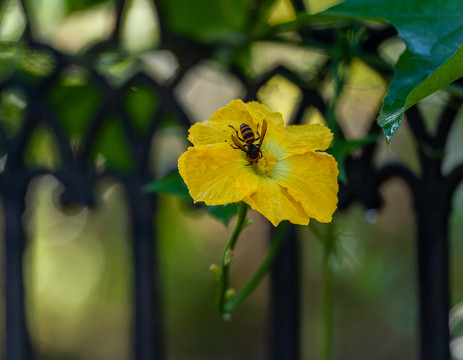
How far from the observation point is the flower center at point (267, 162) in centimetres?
35

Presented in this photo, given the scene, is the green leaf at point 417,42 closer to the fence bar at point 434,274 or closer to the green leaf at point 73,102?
the fence bar at point 434,274

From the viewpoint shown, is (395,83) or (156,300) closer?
→ (395,83)

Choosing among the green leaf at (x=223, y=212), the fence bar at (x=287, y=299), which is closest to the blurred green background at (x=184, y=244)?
the fence bar at (x=287, y=299)

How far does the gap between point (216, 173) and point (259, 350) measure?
1213 mm

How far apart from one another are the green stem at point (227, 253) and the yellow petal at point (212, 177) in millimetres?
20

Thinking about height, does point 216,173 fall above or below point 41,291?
above

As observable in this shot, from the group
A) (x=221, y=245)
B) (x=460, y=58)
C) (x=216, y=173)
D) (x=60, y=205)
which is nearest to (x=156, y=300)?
(x=60, y=205)

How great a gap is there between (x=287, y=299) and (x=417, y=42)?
332 mm

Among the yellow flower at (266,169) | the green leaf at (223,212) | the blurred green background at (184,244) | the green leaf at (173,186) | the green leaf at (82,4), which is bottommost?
the blurred green background at (184,244)

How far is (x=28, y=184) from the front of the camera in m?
0.67

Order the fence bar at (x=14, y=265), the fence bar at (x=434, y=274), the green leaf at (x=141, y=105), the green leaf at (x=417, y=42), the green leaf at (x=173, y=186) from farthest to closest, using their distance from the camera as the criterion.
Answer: the green leaf at (x=141, y=105) < the fence bar at (x=14, y=265) < the fence bar at (x=434, y=274) < the green leaf at (x=173, y=186) < the green leaf at (x=417, y=42)

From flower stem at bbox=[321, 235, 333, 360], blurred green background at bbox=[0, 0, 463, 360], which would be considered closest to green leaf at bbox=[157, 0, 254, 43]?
blurred green background at bbox=[0, 0, 463, 360]

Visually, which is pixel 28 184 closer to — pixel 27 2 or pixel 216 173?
pixel 27 2

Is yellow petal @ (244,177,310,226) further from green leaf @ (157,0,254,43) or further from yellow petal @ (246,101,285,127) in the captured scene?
green leaf @ (157,0,254,43)
